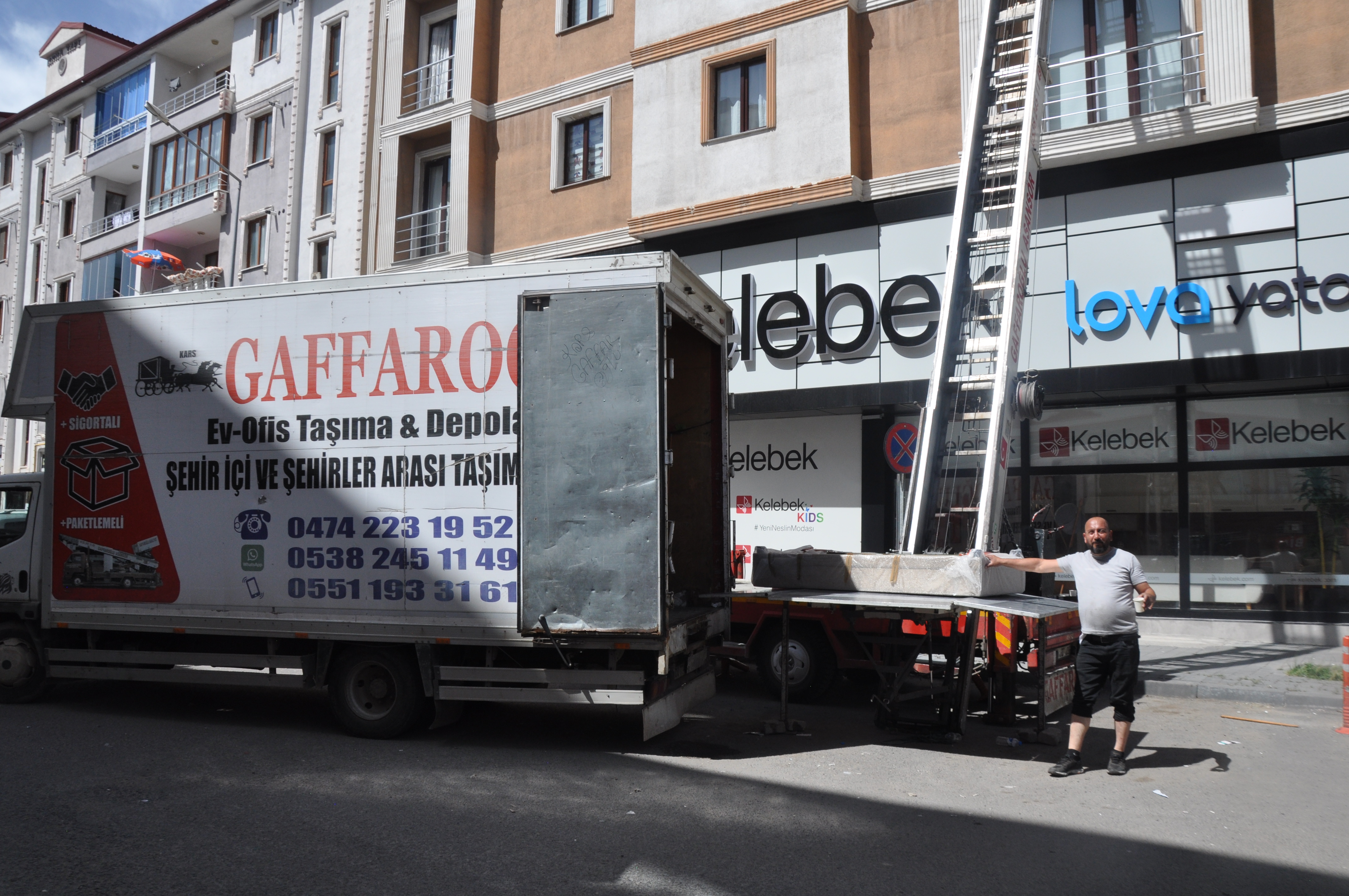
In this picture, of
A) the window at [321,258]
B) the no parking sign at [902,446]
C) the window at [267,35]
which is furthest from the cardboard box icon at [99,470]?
the window at [267,35]

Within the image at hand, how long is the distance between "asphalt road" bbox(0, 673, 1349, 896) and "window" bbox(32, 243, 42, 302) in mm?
35736

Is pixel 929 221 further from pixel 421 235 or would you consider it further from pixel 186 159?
pixel 186 159

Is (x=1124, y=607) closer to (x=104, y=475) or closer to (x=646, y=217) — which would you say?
(x=104, y=475)

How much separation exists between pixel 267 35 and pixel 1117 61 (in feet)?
78.6

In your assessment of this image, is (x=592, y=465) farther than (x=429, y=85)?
No

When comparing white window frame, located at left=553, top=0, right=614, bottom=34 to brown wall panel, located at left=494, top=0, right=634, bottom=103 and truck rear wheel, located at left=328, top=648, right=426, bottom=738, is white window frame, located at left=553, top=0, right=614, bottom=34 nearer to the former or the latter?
brown wall panel, located at left=494, top=0, right=634, bottom=103

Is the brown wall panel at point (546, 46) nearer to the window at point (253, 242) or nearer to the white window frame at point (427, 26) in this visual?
the white window frame at point (427, 26)

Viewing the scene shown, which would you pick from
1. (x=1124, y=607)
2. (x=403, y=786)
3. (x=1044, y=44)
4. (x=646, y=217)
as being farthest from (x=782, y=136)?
(x=403, y=786)

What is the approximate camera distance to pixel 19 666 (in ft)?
29.5

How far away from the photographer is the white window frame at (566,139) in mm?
18953

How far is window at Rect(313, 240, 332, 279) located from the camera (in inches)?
1006

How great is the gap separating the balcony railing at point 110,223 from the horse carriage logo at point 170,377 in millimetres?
27640

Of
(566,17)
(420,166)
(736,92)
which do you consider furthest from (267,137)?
(736,92)

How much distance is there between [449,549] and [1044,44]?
1052 cm
